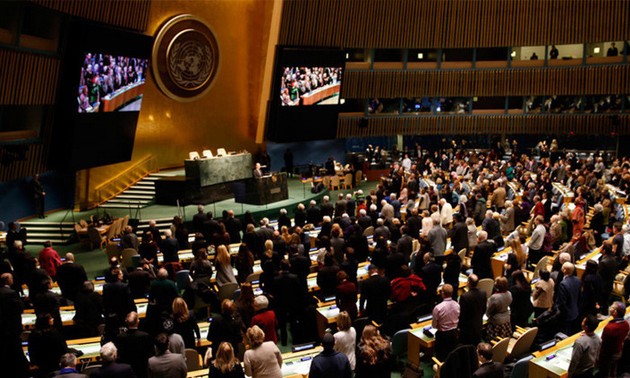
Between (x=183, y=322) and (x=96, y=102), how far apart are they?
1179 centimetres

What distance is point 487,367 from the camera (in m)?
5.96

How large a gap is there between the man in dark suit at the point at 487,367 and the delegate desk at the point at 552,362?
1124mm

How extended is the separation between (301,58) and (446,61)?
8.77m

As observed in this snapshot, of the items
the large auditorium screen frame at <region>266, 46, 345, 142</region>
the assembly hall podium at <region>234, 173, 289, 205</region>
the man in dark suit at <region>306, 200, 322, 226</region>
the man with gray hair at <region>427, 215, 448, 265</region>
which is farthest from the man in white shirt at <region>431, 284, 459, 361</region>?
the large auditorium screen frame at <region>266, 46, 345, 142</region>

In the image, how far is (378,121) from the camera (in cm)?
2819

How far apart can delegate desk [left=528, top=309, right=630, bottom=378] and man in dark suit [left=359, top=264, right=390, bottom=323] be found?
2.18 m

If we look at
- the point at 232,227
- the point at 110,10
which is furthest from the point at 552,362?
the point at 110,10

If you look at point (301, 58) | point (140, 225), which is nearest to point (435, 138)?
point (301, 58)

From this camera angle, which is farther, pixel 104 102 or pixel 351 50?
pixel 351 50

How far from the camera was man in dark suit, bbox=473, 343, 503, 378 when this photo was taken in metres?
5.91

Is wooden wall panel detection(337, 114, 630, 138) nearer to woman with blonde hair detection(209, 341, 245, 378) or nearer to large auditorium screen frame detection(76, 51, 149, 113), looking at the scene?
large auditorium screen frame detection(76, 51, 149, 113)

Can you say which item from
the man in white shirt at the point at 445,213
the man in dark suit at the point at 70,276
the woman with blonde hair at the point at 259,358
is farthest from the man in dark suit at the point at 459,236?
the man in dark suit at the point at 70,276

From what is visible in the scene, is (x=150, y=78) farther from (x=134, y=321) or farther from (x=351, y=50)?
(x=134, y=321)

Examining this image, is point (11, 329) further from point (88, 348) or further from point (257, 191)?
point (257, 191)
